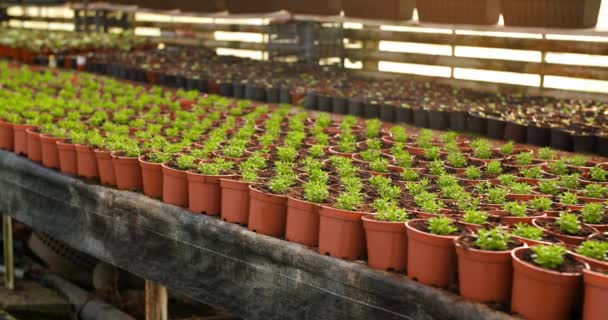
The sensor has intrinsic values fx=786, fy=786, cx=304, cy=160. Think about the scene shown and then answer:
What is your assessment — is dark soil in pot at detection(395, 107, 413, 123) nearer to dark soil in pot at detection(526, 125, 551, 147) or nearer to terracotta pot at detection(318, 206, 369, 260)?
dark soil in pot at detection(526, 125, 551, 147)

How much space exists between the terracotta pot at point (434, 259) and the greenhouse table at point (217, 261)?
6 centimetres

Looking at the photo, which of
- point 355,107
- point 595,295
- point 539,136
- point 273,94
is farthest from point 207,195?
point 273,94

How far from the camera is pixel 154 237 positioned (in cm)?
418

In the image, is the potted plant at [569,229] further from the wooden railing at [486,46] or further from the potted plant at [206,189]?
the wooden railing at [486,46]

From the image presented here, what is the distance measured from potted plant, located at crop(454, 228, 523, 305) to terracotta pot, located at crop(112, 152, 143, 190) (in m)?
2.36

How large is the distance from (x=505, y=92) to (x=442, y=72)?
131 centimetres

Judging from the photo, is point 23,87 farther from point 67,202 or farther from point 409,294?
point 409,294

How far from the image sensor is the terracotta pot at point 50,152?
17.3 feet

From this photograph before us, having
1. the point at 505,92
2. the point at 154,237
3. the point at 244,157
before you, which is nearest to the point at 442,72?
the point at 505,92

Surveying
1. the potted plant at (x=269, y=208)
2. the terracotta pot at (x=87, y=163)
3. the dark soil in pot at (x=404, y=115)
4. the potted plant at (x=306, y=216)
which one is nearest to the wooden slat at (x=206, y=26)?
the dark soil in pot at (x=404, y=115)

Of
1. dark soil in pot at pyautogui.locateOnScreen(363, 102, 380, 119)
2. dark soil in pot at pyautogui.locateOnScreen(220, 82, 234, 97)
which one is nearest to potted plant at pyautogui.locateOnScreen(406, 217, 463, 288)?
dark soil in pot at pyautogui.locateOnScreen(363, 102, 380, 119)

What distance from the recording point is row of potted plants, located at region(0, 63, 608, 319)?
2.81m

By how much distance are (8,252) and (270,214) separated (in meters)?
2.78

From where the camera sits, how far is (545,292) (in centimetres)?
263
